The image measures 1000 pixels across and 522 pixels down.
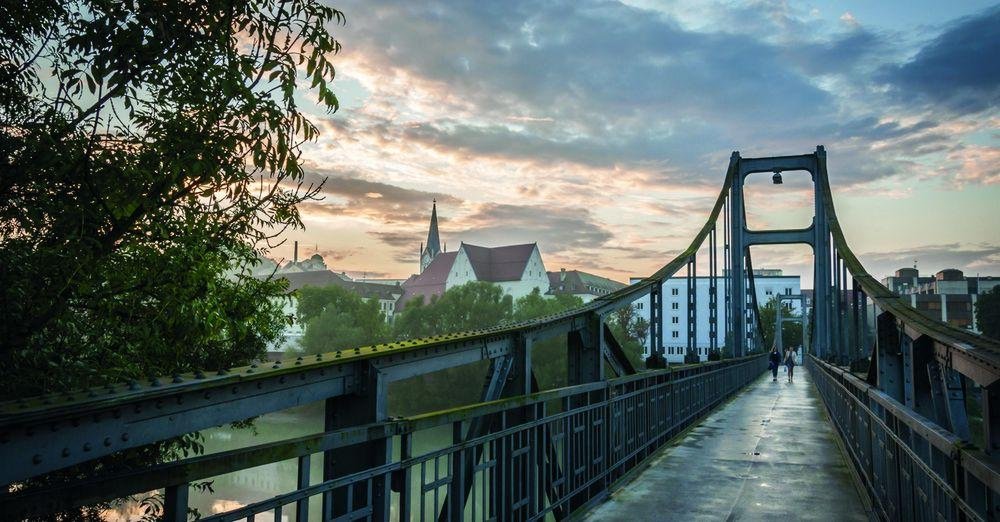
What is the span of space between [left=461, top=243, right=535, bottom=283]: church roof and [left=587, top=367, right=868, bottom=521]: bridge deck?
88.2 metres

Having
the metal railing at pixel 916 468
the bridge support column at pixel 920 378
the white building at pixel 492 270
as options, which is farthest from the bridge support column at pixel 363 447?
the white building at pixel 492 270

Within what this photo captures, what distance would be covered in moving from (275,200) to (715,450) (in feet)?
23.0

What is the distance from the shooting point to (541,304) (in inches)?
2457

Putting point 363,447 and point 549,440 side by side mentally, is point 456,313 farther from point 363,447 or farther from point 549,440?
point 363,447

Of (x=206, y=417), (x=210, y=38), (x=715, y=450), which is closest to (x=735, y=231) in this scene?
(x=715, y=450)

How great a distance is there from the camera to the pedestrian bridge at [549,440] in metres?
2.40

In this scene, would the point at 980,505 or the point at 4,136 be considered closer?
the point at 980,505

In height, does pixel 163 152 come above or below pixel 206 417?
above

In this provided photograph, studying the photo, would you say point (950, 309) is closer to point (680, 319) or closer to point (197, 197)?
point (680, 319)

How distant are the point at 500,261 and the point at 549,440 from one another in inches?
3905

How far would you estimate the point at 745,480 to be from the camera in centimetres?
779

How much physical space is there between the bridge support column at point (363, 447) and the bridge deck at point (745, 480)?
10.3 feet

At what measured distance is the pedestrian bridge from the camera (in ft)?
7.89

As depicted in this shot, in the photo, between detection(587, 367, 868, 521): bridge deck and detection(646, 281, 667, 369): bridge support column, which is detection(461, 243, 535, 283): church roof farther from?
detection(587, 367, 868, 521): bridge deck
